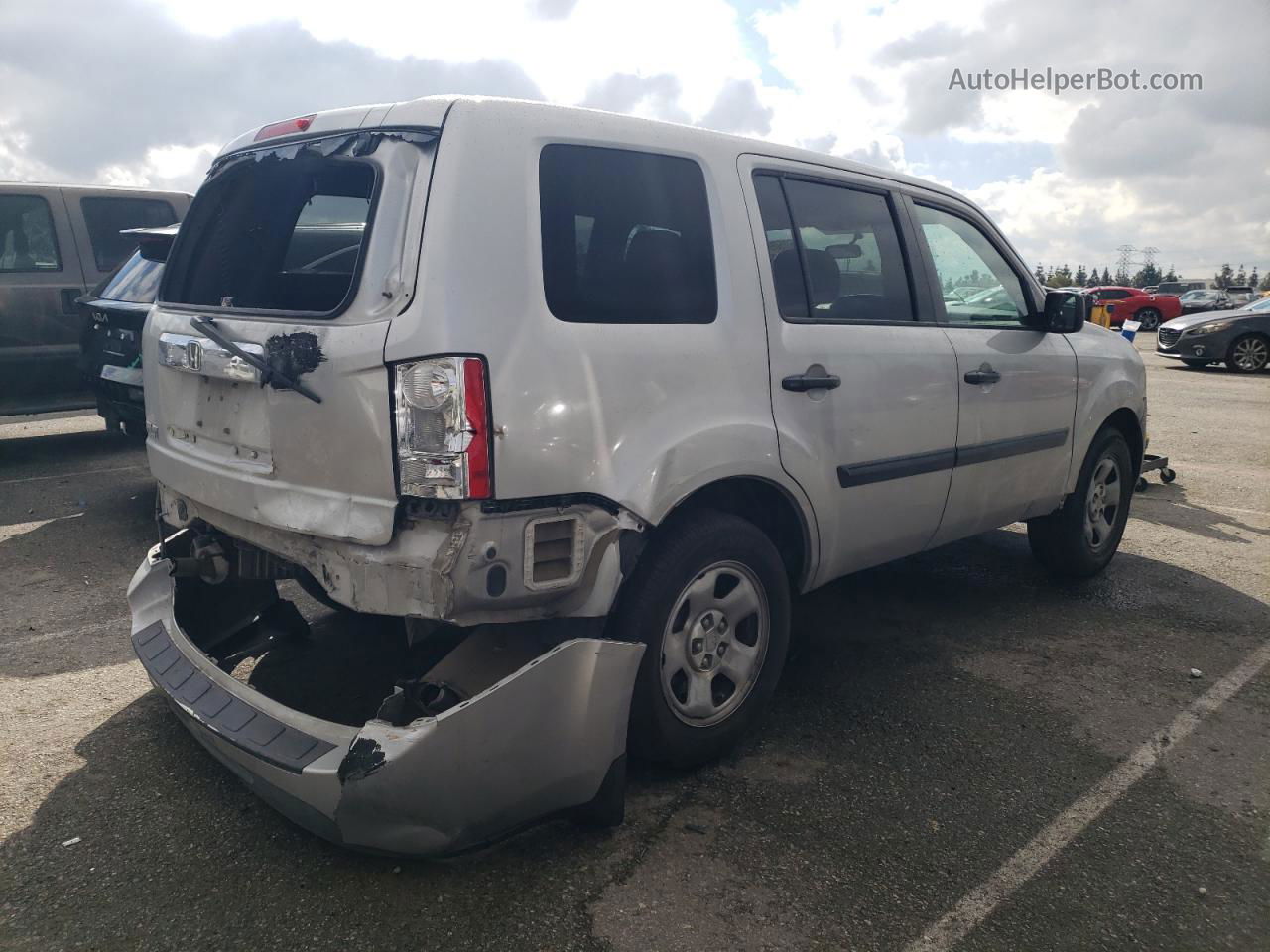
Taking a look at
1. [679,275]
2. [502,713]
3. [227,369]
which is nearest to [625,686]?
[502,713]

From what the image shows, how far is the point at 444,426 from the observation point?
2328 millimetres

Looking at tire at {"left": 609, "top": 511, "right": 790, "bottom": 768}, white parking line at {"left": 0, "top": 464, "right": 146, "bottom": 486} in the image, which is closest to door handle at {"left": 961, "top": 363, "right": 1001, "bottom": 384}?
tire at {"left": 609, "top": 511, "right": 790, "bottom": 768}

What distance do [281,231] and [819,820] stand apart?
2.36 metres

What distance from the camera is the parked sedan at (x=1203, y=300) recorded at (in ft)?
101

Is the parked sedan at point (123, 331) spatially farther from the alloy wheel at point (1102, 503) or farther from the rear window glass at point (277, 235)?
the alloy wheel at point (1102, 503)

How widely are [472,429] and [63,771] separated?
182 cm

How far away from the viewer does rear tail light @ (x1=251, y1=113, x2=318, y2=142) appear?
286 cm

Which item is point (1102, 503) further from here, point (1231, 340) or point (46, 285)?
point (1231, 340)

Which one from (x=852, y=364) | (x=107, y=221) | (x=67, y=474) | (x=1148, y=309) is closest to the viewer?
(x=852, y=364)

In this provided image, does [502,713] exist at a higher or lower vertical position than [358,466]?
lower

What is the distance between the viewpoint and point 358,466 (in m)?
2.43

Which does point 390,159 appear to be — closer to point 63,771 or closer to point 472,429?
point 472,429

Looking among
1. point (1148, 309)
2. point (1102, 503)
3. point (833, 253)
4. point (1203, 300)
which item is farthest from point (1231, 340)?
point (1203, 300)

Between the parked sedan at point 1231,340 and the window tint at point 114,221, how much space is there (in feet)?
53.0
